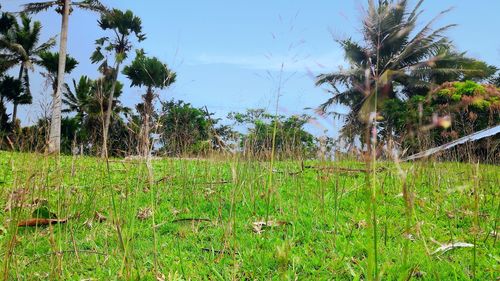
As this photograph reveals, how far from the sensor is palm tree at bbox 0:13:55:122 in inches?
1372

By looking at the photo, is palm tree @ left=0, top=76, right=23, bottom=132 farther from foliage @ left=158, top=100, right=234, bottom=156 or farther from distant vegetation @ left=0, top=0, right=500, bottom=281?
distant vegetation @ left=0, top=0, right=500, bottom=281

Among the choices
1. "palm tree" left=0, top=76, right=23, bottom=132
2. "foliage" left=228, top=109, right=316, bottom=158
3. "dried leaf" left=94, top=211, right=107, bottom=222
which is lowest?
"dried leaf" left=94, top=211, right=107, bottom=222

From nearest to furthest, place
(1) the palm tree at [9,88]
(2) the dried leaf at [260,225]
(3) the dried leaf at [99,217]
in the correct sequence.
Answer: (2) the dried leaf at [260,225], (3) the dried leaf at [99,217], (1) the palm tree at [9,88]

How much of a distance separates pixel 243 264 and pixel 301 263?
35 cm

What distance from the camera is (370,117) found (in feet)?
3.25

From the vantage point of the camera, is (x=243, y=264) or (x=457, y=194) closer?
(x=243, y=264)

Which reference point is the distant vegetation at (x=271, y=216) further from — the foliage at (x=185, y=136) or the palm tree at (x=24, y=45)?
the palm tree at (x=24, y=45)

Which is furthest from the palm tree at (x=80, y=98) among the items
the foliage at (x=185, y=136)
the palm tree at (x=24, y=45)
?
the foliage at (x=185, y=136)

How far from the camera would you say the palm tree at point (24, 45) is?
1372 inches

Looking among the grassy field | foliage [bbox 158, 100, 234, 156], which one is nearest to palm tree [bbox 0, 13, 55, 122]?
foliage [bbox 158, 100, 234, 156]

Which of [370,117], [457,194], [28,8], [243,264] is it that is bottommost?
[243,264]

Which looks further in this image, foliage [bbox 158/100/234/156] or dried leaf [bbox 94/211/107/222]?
dried leaf [bbox 94/211/107/222]

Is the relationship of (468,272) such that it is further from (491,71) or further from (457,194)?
(491,71)

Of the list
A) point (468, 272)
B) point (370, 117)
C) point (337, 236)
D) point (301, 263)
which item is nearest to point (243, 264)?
point (301, 263)
